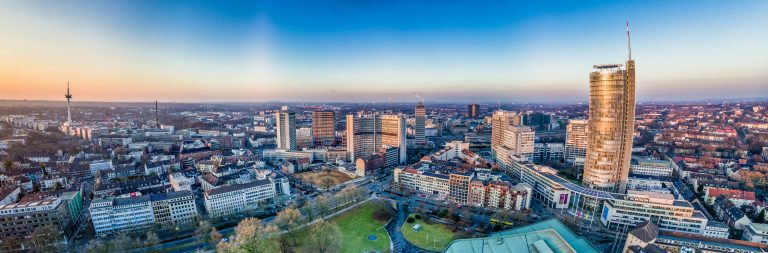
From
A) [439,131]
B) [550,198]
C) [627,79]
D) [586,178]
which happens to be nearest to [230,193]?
[550,198]

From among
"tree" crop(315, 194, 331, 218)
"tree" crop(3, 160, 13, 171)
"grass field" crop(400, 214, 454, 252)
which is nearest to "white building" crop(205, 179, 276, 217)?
"tree" crop(315, 194, 331, 218)

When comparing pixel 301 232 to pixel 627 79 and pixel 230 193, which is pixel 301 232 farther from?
pixel 627 79

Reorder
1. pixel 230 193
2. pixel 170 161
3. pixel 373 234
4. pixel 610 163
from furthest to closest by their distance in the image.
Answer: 1. pixel 170 161
2. pixel 610 163
3. pixel 230 193
4. pixel 373 234

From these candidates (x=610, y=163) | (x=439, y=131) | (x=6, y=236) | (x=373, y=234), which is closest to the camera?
(x=6, y=236)

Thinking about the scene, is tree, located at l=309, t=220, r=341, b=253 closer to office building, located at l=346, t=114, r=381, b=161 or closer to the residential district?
the residential district

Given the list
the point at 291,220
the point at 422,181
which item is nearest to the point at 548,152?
the point at 422,181

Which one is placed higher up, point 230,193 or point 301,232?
point 230,193

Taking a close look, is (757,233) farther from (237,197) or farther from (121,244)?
(121,244)

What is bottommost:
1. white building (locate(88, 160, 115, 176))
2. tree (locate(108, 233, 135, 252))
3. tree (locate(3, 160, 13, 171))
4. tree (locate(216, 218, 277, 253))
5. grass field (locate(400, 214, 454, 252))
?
grass field (locate(400, 214, 454, 252))
